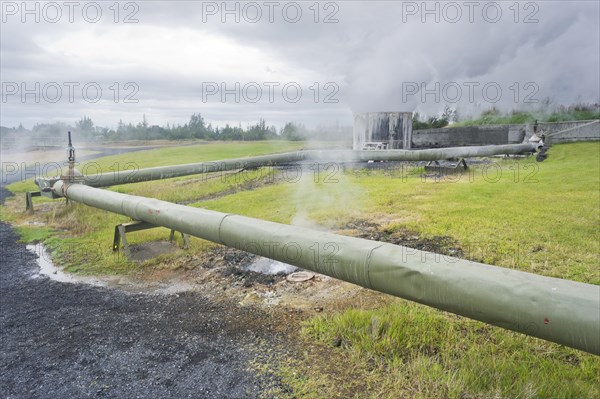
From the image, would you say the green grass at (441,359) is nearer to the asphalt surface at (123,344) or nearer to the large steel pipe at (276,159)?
the asphalt surface at (123,344)

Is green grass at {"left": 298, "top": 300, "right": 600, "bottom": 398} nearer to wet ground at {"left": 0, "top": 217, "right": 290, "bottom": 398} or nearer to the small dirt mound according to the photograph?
wet ground at {"left": 0, "top": 217, "right": 290, "bottom": 398}

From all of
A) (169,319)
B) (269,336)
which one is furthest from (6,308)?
(269,336)

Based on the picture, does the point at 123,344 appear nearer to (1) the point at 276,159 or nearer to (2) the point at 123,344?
(2) the point at 123,344

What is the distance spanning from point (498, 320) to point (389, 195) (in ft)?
31.5

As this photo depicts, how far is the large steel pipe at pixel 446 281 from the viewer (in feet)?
9.04

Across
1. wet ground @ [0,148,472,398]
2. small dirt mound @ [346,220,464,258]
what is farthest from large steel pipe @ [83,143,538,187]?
small dirt mound @ [346,220,464,258]

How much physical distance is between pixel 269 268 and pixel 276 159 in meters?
9.62

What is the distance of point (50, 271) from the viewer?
24.2 ft

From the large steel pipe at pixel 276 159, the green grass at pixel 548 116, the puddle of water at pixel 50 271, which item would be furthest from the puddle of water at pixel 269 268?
the green grass at pixel 548 116

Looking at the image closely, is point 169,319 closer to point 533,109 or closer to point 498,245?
point 498,245

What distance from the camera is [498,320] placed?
10.1 ft

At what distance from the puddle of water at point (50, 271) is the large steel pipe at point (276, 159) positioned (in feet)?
12.9

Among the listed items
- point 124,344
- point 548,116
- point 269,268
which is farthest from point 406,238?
point 548,116

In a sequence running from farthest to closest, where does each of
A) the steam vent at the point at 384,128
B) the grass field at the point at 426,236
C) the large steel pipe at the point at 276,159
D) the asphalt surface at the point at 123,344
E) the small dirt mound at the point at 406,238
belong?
the steam vent at the point at 384,128 < the large steel pipe at the point at 276,159 < the small dirt mound at the point at 406,238 < the asphalt surface at the point at 123,344 < the grass field at the point at 426,236
